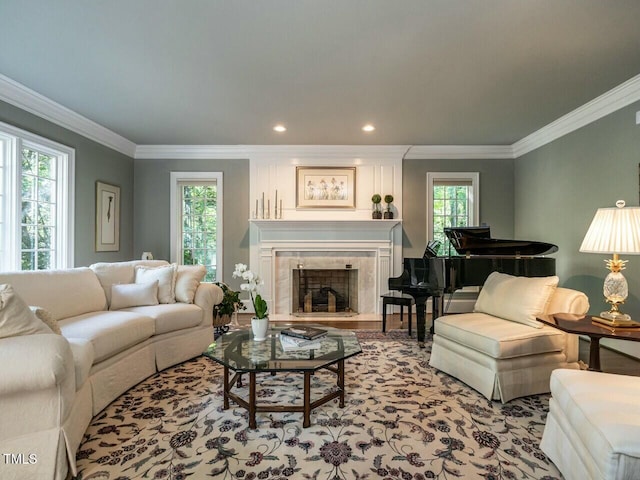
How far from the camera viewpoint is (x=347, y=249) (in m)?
5.38

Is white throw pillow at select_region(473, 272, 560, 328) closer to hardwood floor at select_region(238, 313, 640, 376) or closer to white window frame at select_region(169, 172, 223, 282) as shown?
hardwood floor at select_region(238, 313, 640, 376)

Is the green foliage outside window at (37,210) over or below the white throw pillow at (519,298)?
over

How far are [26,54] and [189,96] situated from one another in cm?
128

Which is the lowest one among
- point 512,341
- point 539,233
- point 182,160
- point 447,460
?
point 447,460

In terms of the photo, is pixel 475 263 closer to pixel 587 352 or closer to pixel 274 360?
pixel 587 352

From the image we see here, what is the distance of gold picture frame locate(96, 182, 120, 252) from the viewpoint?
471 cm

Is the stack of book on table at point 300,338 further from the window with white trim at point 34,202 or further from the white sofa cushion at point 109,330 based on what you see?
the window with white trim at point 34,202

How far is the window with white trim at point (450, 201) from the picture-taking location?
551 cm

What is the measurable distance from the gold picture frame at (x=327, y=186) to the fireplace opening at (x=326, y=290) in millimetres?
1079

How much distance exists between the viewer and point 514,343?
2455mm

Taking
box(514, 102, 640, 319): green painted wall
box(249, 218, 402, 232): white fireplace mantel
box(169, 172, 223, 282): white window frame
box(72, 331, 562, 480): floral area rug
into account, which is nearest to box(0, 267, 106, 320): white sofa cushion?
box(72, 331, 562, 480): floral area rug

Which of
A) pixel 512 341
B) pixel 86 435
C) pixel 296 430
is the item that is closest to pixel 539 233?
pixel 512 341

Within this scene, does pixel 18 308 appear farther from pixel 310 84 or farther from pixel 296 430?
pixel 310 84

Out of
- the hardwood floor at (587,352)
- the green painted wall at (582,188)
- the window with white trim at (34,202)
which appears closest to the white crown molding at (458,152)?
the green painted wall at (582,188)
